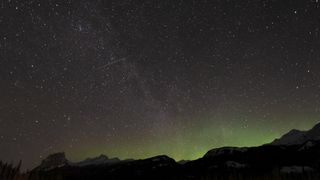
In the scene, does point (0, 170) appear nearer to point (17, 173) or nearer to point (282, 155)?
point (17, 173)

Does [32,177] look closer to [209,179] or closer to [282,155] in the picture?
[209,179]

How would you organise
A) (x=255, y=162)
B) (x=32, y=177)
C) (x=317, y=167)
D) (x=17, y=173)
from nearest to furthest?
(x=17, y=173), (x=32, y=177), (x=317, y=167), (x=255, y=162)

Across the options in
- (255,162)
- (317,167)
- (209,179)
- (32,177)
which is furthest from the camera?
(255,162)

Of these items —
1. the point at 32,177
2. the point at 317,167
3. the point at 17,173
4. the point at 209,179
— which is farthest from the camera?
the point at 209,179

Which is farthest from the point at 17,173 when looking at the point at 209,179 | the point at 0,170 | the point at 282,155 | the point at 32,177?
the point at 282,155

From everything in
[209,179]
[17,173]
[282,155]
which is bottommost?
[17,173]

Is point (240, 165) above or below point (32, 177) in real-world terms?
above

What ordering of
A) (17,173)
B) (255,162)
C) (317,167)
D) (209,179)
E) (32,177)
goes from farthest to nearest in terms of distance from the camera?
(255,162)
(209,179)
(317,167)
(32,177)
(17,173)

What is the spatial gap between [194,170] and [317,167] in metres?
65.3

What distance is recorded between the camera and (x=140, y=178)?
19838 centimetres

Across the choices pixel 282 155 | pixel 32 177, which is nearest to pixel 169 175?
pixel 282 155

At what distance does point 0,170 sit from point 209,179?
149637 millimetres

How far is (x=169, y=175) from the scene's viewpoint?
19812 centimetres

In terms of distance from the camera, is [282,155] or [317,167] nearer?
[317,167]
